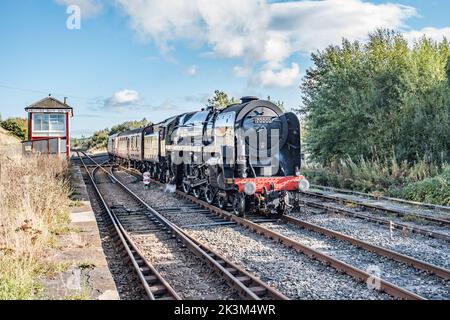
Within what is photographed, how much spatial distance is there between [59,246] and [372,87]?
15662mm

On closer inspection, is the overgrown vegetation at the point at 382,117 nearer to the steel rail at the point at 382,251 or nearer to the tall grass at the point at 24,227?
the steel rail at the point at 382,251

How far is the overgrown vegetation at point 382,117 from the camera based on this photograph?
16406 mm

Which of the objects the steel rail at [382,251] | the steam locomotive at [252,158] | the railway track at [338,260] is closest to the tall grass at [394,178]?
the steam locomotive at [252,158]

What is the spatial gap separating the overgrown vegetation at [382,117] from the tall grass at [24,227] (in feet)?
36.5

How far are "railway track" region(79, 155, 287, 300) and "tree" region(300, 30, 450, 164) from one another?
10.5 metres

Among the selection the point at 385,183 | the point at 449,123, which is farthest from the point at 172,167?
the point at 449,123

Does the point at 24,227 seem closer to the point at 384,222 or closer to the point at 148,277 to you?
the point at 148,277

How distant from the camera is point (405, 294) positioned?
18.2 feet

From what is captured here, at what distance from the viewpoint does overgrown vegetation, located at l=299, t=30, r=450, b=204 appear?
1641 cm

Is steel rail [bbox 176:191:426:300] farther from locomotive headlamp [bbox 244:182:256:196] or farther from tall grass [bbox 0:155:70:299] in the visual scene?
tall grass [bbox 0:155:70:299]

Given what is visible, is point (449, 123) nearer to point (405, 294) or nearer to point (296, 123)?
point (296, 123)

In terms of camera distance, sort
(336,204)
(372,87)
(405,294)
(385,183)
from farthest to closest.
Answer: (372,87) < (385,183) < (336,204) < (405,294)

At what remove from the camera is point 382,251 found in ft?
25.4

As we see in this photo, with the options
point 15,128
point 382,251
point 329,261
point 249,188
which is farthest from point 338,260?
point 15,128
